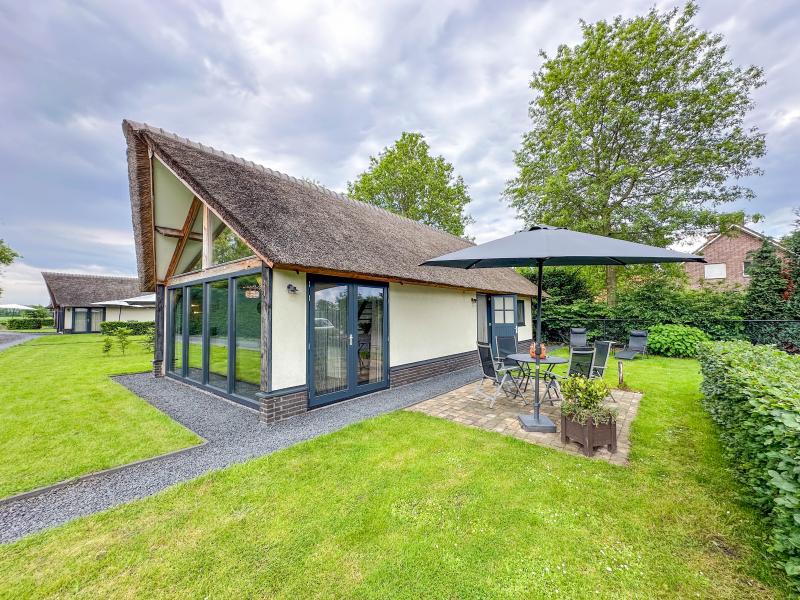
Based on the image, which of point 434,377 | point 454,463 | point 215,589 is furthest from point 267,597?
point 434,377

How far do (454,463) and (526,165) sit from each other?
1706cm

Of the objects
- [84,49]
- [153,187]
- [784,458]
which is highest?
[84,49]

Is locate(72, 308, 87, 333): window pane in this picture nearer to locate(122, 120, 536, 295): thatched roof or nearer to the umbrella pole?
locate(122, 120, 536, 295): thatched roof

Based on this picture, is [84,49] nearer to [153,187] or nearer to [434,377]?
[153,187]

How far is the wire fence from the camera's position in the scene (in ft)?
33.8

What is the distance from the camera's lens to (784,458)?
2.05m

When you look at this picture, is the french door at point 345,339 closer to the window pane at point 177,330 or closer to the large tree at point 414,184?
the window pane at point 177,330

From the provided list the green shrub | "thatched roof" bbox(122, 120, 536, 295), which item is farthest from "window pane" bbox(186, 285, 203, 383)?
the green shrub

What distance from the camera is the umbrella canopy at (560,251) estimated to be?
3.88 meters

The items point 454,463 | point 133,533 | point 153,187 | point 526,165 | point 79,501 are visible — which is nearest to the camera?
point 133,533

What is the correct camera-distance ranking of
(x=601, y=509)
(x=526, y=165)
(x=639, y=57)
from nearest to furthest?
(x=601, y=509) < (x=639, y=57) < (x=526, y=165)

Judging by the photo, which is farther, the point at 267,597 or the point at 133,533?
the point at 133,533

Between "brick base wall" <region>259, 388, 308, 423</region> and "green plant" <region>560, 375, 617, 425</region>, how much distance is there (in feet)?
13.3

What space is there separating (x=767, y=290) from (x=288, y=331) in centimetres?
1603
